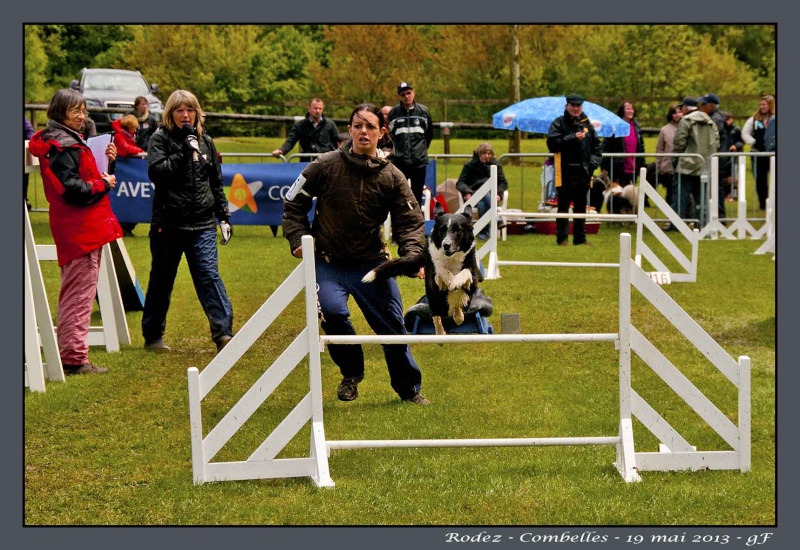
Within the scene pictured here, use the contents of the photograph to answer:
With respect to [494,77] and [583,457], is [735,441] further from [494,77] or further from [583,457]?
[494,77]

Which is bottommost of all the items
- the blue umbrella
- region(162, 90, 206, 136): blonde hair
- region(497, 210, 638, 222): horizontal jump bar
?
region(497, 210, 638, 222): horizontal jump bar

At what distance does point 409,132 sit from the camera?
1556cm

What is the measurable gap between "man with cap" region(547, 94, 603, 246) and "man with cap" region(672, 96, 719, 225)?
2.70 metres

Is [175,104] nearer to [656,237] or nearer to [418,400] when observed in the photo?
[418,400]

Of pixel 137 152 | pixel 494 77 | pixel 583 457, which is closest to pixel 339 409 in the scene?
pixel 583 457

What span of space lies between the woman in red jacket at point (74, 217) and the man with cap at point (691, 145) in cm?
1137

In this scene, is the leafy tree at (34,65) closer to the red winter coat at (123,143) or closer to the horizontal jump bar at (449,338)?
the red winter coat at (123,143)

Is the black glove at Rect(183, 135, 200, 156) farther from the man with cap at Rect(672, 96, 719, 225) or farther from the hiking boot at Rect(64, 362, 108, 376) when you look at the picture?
the man with cap at Rect(672, 96, 719, 225)

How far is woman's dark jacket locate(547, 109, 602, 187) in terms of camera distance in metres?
15.9

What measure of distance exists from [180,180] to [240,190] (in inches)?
306

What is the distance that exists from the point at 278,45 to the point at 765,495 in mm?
34880

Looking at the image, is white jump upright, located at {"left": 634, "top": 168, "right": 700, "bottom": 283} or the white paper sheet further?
white jump upright, located at {"left": 634, "top": 168, "right": 700, "bottom": 283}

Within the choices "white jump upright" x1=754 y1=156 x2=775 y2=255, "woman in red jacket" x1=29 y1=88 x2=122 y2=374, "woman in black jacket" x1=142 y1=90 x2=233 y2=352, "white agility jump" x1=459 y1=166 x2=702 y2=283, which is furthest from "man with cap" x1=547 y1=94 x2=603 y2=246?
"woman in red jacket" x1=29 y1=88 x2=122 y2=374

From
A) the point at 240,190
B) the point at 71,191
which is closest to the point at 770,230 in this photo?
the point at 240,190
